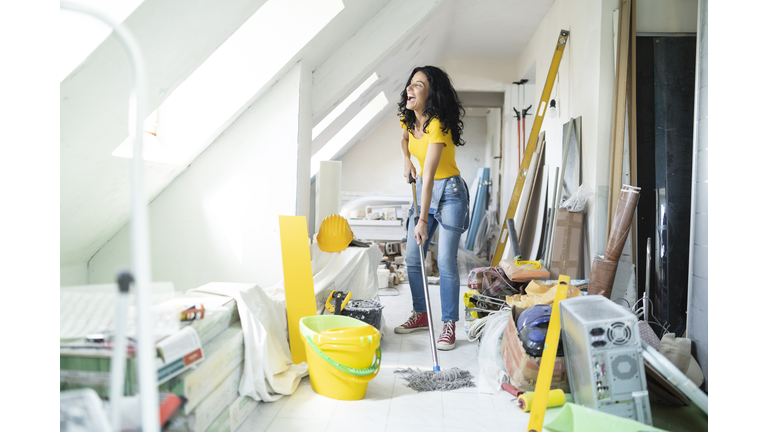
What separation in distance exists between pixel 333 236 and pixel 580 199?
1.69 m

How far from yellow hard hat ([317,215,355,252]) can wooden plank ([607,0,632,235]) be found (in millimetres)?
1620

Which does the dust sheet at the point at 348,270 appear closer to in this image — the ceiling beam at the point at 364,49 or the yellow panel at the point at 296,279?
the yellow panel at the point at 296,279

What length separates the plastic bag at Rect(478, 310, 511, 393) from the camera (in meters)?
1.89

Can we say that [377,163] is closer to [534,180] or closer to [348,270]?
[534,180]

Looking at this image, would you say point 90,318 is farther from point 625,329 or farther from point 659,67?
point 659,67

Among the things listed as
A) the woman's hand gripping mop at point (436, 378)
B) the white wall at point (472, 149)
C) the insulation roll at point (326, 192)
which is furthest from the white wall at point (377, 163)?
the woman's hand gripping mop at point (436, 378)

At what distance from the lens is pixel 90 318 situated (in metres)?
0.87

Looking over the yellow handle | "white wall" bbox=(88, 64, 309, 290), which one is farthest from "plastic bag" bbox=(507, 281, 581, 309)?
"white wall" bbox=(88, 64, 309, 290)

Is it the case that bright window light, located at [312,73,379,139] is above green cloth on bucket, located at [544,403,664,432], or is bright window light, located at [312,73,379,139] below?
above

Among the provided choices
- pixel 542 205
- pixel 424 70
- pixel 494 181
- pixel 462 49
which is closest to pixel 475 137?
pixel 494 181

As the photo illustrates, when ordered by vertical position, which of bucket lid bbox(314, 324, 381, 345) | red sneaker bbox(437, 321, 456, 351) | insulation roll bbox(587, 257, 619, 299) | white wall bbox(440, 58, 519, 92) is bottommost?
red sneaker bbox(437, 321, 456, 351)

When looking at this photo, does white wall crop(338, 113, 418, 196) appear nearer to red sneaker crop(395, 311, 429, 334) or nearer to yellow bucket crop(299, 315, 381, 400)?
red sneaker crop(395, 311, 429, 334)

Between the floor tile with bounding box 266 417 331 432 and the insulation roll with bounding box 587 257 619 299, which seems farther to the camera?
the insulation roll with bounding box 587 257 619 299
